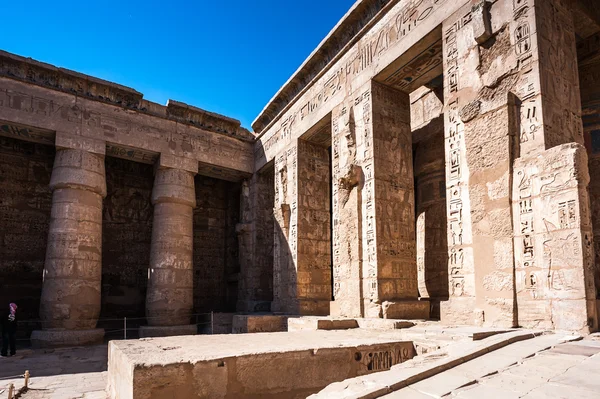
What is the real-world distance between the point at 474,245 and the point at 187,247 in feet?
25.6

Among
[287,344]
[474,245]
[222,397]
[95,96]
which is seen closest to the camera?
[222,397]

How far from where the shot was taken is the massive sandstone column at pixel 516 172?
4652 millimetres

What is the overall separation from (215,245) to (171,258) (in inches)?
145

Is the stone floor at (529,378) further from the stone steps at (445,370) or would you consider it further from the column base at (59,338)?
the column base at (59,338)

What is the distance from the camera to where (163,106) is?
38.7 feet

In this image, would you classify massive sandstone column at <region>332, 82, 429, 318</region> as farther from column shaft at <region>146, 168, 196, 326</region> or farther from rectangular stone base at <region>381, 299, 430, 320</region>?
column shaft at <region>146, 168, 196, 326</region>

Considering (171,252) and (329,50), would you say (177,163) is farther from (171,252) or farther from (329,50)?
(329,50)

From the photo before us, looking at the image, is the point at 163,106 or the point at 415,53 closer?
the point at 415,53

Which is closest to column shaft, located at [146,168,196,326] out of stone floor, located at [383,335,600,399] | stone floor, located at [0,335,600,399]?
stone floor, located at [0,335,600,399]

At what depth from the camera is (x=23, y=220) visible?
1191 centimetres

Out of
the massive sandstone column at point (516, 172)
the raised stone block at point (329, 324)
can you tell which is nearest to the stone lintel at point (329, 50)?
the massive sandstone column at point (516, 172)

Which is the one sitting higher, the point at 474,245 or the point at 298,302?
the point at 474,245

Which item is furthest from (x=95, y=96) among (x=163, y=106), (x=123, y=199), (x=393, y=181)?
(x=393, y=181)

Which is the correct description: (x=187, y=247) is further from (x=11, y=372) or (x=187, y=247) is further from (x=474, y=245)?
(x=474, y=245)
